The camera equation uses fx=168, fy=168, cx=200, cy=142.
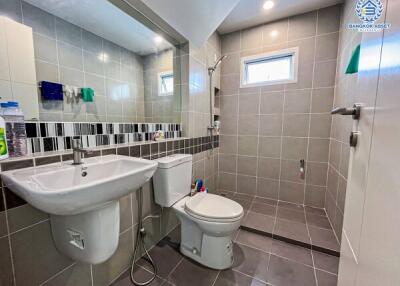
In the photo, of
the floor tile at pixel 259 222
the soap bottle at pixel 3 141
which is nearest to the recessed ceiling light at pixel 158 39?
the soap bottle at pixel 3 141

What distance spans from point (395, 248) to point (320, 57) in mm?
2168

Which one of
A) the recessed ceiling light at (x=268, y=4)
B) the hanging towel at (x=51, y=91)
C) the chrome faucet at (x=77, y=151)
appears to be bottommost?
the chrome faucet at (x=77, y=151)

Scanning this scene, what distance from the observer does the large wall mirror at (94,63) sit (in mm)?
936

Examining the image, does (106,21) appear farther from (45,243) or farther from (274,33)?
(274,33)

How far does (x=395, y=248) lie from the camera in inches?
12.7

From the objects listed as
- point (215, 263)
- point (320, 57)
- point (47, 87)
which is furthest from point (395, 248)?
point (320, 57)

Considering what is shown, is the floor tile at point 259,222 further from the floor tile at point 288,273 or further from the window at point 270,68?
the window at point 270,68

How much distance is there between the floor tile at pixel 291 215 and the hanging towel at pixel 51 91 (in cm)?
224

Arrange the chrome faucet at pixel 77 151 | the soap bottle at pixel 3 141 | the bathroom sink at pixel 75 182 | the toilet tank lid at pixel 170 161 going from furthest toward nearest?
the toilet tank lid at pixel 170 161 → the chrome faucet at pixel 77 151 → the soap bottle at pixel 3 141 → the bathroom sink at pixel 75 182

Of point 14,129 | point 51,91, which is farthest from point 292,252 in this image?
point 51,91

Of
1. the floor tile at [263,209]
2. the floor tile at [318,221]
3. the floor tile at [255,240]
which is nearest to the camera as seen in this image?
the floor tile at [255,240]

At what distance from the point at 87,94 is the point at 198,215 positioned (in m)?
1.15

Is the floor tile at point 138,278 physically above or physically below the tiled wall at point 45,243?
below

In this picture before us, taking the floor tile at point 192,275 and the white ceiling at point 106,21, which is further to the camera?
the floor tile at point 192,275
